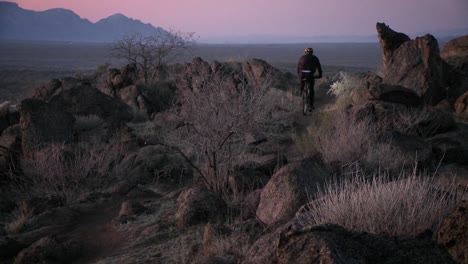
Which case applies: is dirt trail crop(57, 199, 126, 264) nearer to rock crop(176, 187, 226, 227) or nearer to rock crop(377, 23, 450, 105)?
rock crop(176, 187, 226, 227)

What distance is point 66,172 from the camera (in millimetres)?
10406

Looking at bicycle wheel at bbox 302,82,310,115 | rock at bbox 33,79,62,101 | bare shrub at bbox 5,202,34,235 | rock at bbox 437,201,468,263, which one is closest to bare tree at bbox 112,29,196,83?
rock at bbox 33,79,62,101

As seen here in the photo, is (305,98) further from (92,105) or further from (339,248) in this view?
(339,248)

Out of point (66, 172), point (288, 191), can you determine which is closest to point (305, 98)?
point (66, 172)

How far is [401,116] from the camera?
10688 mm

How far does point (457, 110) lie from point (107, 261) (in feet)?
35.6

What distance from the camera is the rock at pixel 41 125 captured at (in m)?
12.5

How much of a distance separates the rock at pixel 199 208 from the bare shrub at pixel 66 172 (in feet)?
10.7

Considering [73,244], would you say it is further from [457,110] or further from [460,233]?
[457,110]

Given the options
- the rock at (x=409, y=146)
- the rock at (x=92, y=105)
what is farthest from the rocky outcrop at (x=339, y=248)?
the rock at (x=92, y=105)

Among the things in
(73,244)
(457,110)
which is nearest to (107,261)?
(73,244)

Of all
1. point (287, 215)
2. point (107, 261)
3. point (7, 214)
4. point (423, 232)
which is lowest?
point (7, 214)

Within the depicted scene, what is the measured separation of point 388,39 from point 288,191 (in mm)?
13041

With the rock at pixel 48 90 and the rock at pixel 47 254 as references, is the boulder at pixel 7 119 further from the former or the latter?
the rock at pixel 47 254
